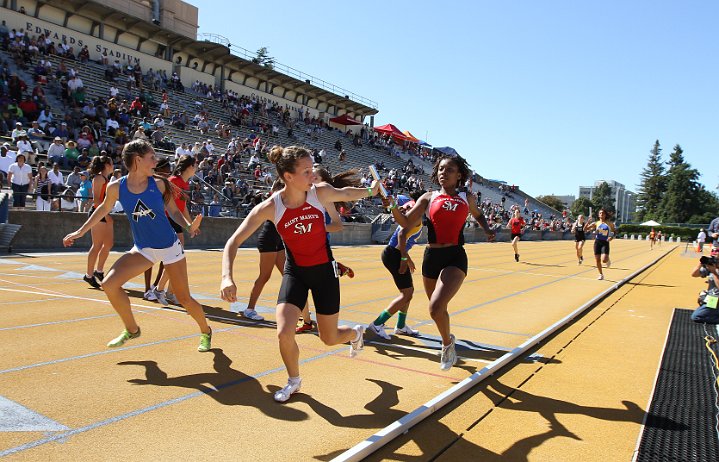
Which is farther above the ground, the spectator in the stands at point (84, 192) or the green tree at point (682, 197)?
the green tree at point (682, 197)

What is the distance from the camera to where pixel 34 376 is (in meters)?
4.73

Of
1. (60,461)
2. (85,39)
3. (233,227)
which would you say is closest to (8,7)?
(85,39)

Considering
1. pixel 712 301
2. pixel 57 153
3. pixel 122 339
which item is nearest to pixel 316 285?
pixel 122 339

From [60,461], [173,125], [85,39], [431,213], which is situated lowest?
[60,461]

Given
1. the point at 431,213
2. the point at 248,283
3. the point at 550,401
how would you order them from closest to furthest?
the point at 550,401
the point at 431,213
the point at 248,283

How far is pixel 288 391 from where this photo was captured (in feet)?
14.8

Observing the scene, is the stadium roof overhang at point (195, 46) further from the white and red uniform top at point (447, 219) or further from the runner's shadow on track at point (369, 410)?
the runner's shadow on track at point (369, 410)

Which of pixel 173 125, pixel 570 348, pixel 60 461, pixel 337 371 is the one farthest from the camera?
pixel 173 125

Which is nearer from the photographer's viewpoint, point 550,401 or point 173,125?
point 550,401

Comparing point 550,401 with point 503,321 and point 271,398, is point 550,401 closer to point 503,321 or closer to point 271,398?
point 271,398

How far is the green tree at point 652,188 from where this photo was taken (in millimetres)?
127375

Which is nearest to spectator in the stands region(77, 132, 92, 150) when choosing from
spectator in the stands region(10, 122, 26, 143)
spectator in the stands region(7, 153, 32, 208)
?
spectator in the stands region(10, 122, 26, 143)

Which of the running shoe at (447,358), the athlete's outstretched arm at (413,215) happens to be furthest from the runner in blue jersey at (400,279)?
the running shoe at (447,358)

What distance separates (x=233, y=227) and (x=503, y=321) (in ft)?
46.1
